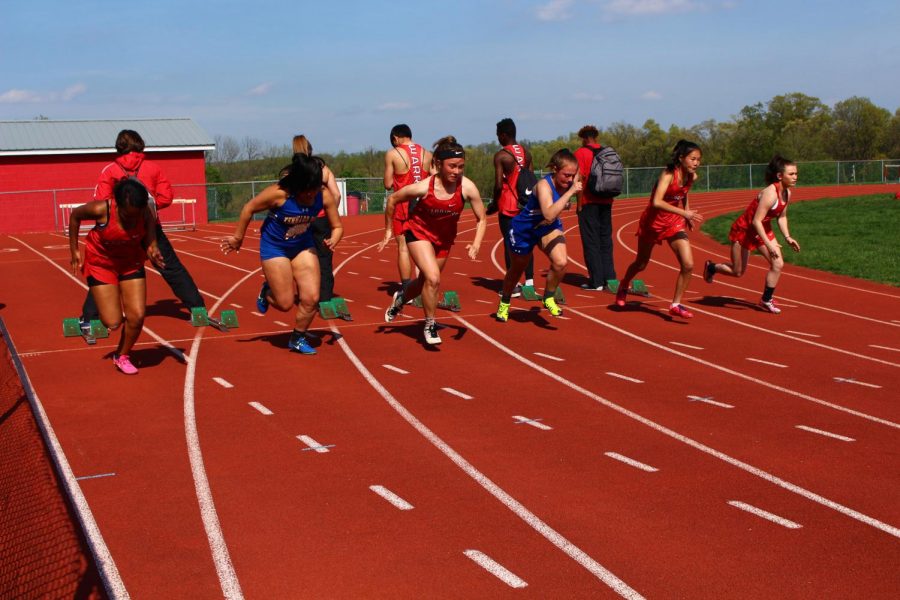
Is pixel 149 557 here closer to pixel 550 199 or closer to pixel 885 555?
pixel 885 555

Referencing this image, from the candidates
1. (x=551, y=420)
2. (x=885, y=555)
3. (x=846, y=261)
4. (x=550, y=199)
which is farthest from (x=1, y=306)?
(x=846, y=261)

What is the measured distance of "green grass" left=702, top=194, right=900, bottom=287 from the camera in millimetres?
17781

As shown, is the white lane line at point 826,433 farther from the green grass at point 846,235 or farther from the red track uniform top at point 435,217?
the green grass at point 846,235

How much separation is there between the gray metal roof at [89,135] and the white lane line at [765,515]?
41916 millimetres

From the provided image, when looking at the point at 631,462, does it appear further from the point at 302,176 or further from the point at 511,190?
the point at 511,190

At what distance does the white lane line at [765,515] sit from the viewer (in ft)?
17.3

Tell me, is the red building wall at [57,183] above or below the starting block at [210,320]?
above

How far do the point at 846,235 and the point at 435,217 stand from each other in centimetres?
Result: 1639

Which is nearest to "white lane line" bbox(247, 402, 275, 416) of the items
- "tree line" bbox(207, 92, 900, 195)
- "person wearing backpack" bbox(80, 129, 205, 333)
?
"person wearing backpack" bbox(80, 129, 205, 333)

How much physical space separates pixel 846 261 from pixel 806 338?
809 cm

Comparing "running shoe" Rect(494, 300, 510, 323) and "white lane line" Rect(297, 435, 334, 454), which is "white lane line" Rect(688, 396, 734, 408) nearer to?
"white lane line" Rect(297, 435, 334, 454)

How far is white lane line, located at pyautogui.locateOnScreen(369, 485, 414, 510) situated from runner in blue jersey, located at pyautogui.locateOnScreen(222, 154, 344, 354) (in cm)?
406

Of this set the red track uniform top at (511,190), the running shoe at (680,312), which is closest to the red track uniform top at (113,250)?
the red track uniform top at (511,190)

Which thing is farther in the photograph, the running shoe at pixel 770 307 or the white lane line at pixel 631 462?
the running shoe at pixel 770 307
